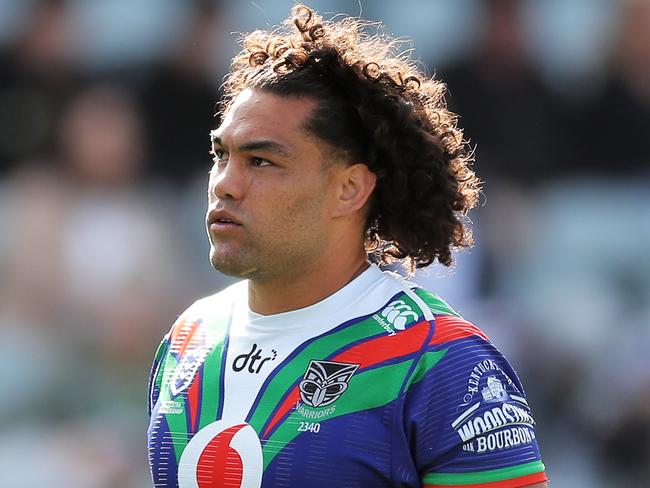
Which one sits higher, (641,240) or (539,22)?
(539,22)

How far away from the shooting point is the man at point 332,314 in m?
3.47

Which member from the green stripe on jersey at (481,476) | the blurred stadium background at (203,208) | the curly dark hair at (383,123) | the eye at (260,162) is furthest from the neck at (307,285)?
the blurred stadium background at (203,208)

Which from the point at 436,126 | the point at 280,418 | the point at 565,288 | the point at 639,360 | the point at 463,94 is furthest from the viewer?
the point at 463,94

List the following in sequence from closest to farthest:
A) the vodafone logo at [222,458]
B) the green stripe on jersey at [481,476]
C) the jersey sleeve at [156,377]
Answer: the green stripe on jersey at [481,476], the vodafone logo at [222,458], the jersey sleeve at [156,377]

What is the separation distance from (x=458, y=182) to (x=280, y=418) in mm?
1067

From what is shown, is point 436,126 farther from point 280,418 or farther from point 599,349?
point 599,349

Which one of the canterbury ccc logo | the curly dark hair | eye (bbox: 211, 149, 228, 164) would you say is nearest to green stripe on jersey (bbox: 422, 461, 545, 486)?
the canterbury ccc logo

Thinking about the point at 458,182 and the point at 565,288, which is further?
the point at 565,288

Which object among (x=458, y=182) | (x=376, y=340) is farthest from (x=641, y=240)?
(x=376, y=340)

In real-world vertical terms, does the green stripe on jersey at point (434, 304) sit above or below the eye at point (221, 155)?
below

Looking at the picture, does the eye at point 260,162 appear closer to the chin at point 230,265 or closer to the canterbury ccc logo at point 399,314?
the chin at point 230,265

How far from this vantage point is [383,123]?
3877mm

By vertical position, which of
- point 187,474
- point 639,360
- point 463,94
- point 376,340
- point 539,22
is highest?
point 539,22

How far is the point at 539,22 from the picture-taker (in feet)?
28.4
